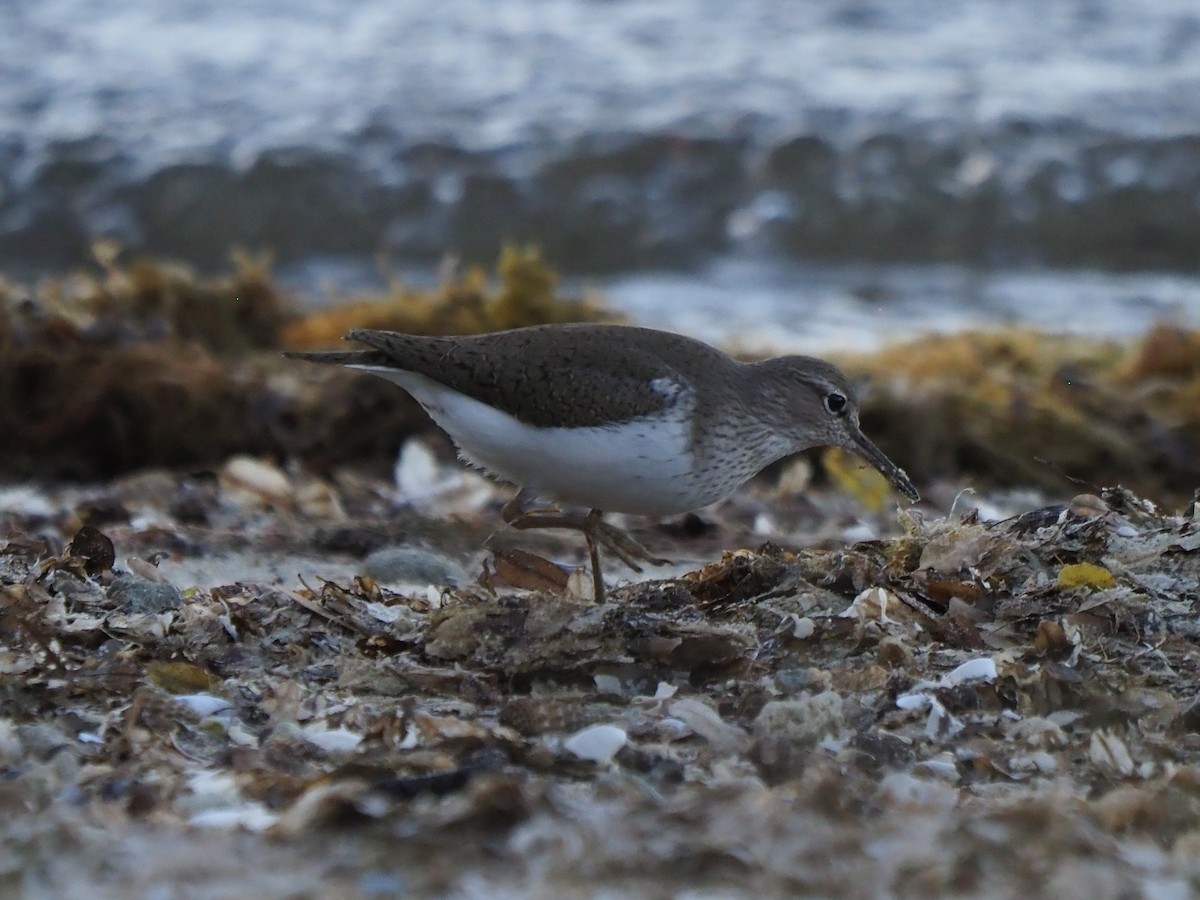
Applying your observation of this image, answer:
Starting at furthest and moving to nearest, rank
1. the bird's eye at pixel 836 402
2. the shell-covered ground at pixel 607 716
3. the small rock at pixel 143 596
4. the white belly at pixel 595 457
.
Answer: the bird's eye at pixel 836 402, the white belly at pixel 595 457, the small rock at pixel 143 596, the shell-covered ground at pixel 607 716

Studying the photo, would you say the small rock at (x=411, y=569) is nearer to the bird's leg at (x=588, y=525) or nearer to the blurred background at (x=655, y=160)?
the bird's leg at (x=588, y=525)

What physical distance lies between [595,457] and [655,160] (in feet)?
31.4

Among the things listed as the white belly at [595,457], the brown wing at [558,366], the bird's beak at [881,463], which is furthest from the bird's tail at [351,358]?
the bird's beak at [881,463]

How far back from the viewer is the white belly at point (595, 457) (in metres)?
4.24

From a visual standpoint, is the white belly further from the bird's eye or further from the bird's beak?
the bird's beak

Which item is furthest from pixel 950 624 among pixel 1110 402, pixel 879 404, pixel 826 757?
pixel 1110 402

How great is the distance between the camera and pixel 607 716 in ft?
11.1

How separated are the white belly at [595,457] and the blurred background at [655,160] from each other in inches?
235

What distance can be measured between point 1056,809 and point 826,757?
52 centimetres

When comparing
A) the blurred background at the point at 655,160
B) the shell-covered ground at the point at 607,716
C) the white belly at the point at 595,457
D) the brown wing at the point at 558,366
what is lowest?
the blurred background at the point at 655,160

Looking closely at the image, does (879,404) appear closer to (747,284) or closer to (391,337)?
(391,337)

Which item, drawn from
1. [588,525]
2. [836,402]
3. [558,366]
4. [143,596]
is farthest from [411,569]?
[836,402]

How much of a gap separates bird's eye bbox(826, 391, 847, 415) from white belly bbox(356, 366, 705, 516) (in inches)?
29.8

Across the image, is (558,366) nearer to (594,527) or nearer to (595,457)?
(595,457)
